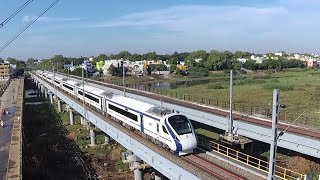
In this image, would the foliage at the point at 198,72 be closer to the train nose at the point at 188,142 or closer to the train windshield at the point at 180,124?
the train windshield at the point at 180,124

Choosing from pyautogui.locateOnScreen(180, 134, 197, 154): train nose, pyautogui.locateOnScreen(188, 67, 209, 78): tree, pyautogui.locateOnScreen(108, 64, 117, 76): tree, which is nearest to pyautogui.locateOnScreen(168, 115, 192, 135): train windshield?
pyautogui.locateOnScreen(180, 134, 197, 154): train nose

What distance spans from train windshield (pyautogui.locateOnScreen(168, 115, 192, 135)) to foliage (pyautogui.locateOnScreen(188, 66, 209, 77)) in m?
150

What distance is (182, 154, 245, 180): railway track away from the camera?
23147 millimetres

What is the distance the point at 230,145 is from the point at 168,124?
43.5 feet

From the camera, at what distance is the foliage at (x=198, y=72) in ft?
585

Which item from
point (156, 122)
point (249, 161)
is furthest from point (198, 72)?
point (249, 161)

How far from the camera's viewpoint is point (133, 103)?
37750mm

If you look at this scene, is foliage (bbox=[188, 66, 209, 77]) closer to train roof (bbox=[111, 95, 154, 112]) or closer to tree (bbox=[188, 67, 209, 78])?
tree (bbox=[188, 67, 209, 78])

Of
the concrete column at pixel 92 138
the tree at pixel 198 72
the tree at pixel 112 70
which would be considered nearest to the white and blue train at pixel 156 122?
the concrete column at pixel 92 138

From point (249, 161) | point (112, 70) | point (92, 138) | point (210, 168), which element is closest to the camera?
point (210, 168)

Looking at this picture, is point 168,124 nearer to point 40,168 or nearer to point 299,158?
point 299,158

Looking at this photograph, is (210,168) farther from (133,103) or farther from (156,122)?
(133,103)

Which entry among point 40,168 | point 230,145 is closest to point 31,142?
point 40,168

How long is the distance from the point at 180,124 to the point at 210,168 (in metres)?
4.62
